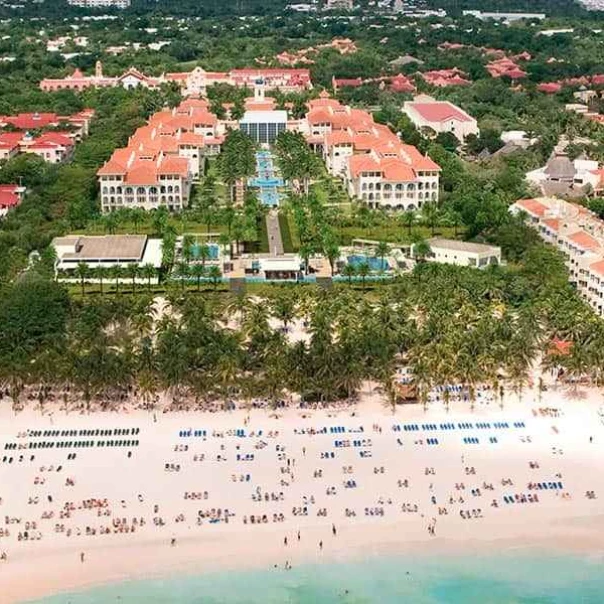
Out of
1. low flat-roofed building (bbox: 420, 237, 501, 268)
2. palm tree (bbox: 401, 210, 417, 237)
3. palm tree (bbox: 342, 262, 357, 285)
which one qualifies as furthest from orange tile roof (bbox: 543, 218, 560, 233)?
palm tree (bbox: 342, 262, 357, 285)

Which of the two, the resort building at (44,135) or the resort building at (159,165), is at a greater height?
the resort building at (159,165)

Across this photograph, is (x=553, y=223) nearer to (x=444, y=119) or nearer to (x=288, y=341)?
(x=288, y=341)

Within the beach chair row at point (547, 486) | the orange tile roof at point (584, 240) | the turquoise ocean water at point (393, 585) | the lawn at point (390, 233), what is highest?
the turquoise ocean water at point (393, 585)

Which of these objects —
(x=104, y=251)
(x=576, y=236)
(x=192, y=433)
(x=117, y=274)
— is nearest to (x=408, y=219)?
(x=576, y=236)

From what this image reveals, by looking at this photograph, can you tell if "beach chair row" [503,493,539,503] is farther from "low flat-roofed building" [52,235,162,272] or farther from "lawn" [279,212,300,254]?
"lawn" [279,212,300,254]

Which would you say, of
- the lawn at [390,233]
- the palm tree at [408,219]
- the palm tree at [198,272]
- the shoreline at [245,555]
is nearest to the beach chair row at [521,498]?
the shoreline at [245,555]

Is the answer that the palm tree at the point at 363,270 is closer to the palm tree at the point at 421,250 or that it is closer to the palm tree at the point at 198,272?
the palm tree at the point at 421,250
